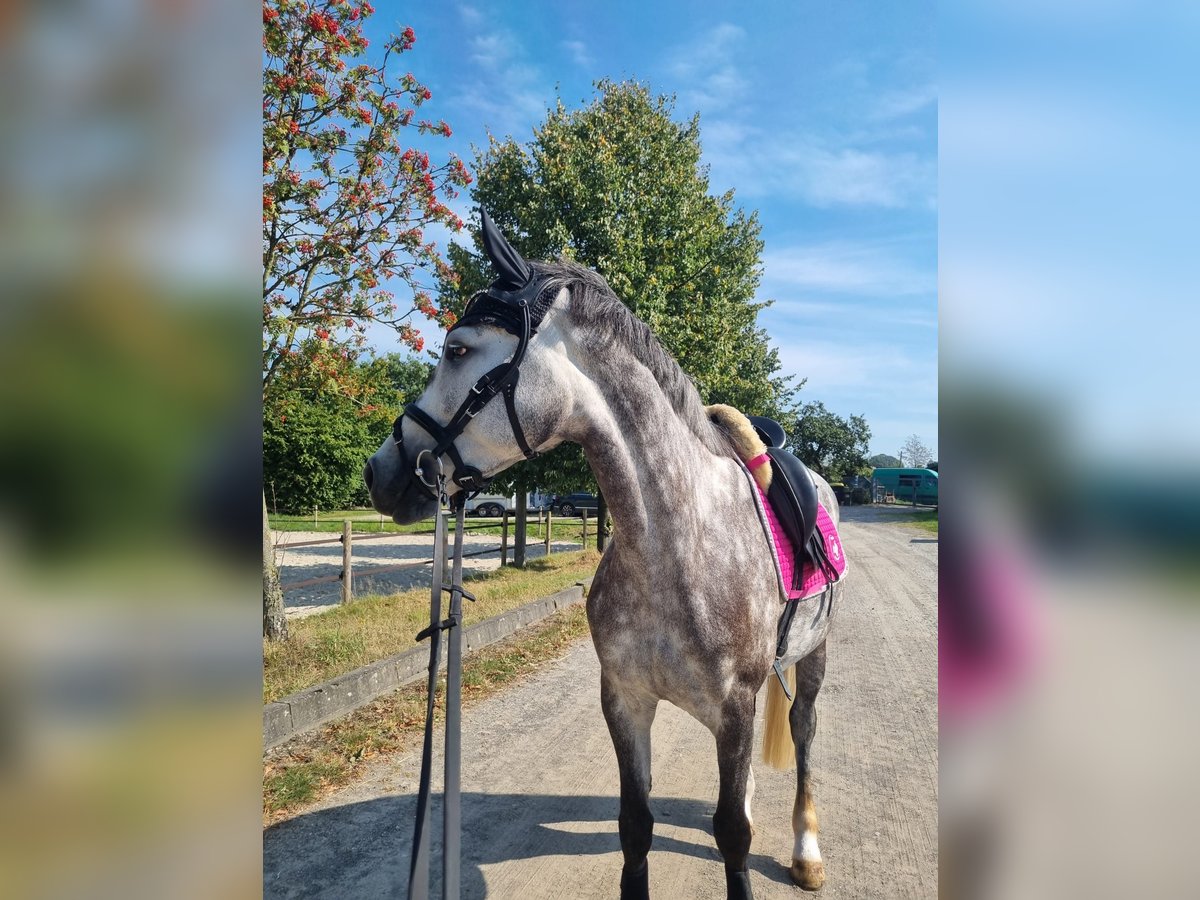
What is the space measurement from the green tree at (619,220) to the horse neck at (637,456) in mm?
6913

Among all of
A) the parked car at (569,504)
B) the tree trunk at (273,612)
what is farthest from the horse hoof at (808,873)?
the parked car at (569,504)

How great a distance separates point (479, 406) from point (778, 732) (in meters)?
2.77

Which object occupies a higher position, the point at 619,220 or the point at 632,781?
the point at 619,220

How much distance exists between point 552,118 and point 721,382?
5.60 metres

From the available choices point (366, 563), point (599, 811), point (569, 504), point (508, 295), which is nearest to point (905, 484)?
point (569, 504)

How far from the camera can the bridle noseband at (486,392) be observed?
2043 mm

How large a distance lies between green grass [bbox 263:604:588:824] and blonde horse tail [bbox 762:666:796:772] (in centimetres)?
245

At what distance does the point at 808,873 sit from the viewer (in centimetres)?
309

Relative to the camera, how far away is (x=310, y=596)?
33.4ft

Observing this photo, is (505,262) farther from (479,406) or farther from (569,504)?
(569,504)

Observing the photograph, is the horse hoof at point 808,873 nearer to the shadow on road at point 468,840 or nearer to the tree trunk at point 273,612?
the shadow on road at point 468,840
